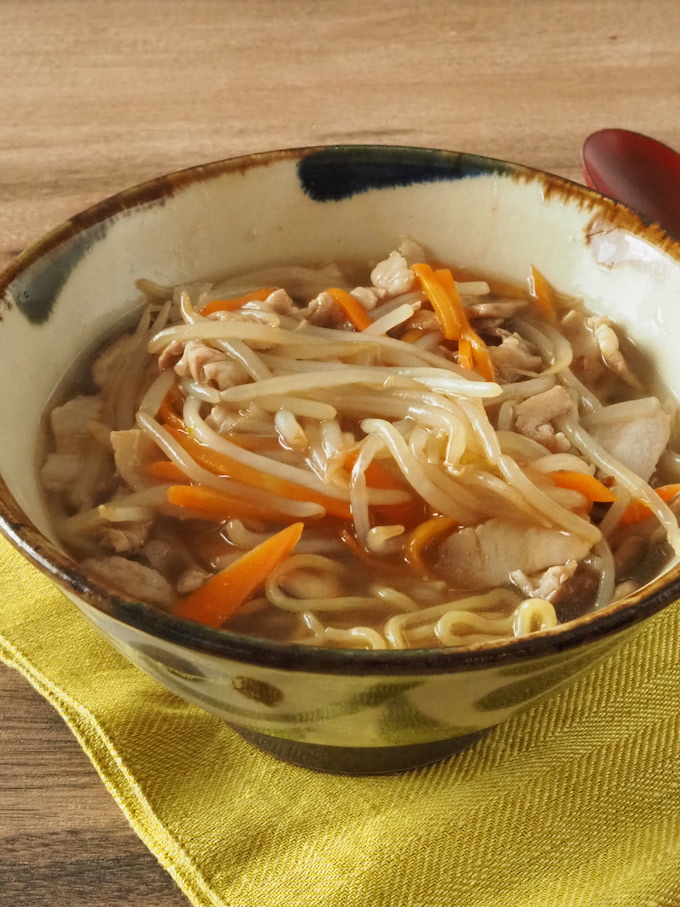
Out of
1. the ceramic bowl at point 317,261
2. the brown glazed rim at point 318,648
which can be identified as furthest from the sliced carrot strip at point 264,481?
the brown glazed rim at point 318,648

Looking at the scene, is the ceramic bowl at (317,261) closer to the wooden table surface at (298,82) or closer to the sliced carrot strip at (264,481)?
the sliced carrot strip at (264,481)

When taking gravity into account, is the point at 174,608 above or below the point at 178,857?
above

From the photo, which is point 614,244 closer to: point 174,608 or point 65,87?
point 174,608

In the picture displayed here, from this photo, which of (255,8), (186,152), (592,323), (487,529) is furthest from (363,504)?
(255,8)

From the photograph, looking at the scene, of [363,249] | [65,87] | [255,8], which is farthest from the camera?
[255,8]

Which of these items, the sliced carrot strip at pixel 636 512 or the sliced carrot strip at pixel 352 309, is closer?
the sliced carrot strip at pixel 636 512

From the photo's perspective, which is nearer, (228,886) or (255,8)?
(228,886)

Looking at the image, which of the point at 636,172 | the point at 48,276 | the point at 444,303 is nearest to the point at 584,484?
the point at 444,303
